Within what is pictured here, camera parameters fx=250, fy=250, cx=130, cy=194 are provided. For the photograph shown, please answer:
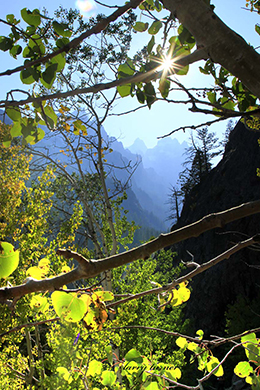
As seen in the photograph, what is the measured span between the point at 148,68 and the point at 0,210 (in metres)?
4.10

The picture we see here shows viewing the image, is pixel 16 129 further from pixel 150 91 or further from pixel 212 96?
pixel 212 96

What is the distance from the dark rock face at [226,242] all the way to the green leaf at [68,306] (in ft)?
36.3

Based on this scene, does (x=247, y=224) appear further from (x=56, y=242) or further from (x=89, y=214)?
(x=56, y=242)

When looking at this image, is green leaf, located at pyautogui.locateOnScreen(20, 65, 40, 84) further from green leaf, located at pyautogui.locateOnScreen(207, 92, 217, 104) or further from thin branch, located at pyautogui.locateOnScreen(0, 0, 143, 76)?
green leaf, located at pyautogui.locateOnScreen(207, 92, 217, 104)

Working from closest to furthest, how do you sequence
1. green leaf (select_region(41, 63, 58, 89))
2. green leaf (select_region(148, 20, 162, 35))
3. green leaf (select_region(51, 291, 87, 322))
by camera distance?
green leaf (select_region(51, 291, 87, 322)) < green leaf (select_region(41, 63, 58, 89)) < green leaf (select_region(148, 20, 162, 35))

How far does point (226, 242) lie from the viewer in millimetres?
13867

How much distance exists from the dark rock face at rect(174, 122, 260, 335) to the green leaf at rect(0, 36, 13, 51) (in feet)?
36.4

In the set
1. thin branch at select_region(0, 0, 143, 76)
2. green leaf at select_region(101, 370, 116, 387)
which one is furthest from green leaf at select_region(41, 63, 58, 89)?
green leaf at select_region(101, 370, 116, 387)

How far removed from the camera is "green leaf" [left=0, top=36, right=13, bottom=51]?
83 cm

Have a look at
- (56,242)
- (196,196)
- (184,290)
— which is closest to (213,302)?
(196,196)

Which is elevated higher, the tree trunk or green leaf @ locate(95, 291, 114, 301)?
the tree trunk

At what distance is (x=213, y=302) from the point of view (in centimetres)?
1280

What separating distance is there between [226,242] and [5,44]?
14.6 meters

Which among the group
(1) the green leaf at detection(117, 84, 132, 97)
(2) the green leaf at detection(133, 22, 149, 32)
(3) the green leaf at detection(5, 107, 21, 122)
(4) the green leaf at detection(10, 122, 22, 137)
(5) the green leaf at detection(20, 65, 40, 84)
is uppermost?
(2) the green leaf at detection(133, 22, 149, 32)
